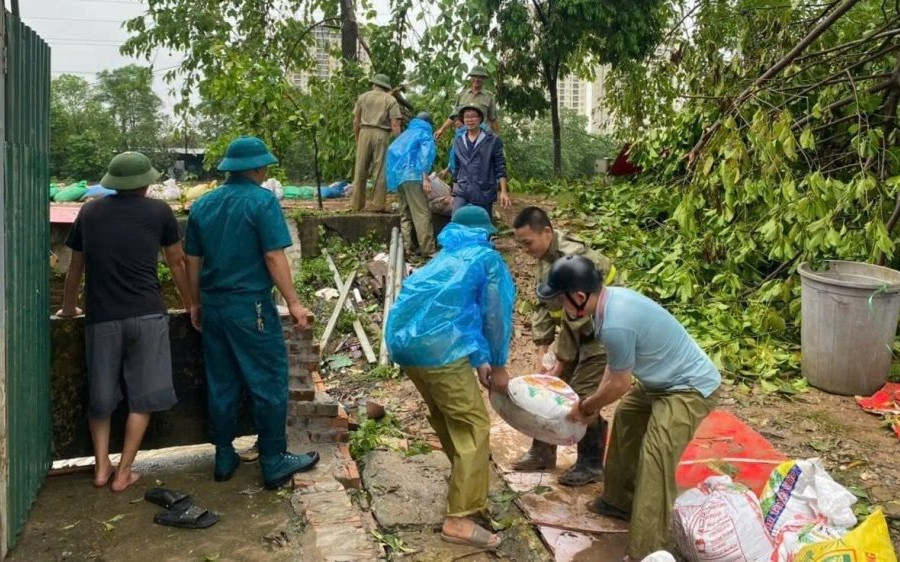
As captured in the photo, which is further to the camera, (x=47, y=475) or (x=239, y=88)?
(x=239, y=88)

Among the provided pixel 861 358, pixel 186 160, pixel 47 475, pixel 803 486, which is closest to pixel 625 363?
pixel 803 486

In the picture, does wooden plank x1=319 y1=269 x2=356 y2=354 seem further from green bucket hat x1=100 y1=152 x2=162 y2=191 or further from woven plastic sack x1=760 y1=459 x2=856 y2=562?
woven plastic sack x1=760 y1=459 x2=856 y2=562

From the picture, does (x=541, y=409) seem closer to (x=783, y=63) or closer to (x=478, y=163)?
(x=783, y=63)

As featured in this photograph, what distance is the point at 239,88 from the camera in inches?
370

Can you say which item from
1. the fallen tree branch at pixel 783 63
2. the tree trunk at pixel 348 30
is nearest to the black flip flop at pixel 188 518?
the fallen tree branch at pixel 783 63

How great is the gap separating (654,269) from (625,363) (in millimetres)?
4291

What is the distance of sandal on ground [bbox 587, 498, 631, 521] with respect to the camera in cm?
382

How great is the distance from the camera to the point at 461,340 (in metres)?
3.49

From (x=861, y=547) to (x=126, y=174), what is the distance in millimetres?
3404

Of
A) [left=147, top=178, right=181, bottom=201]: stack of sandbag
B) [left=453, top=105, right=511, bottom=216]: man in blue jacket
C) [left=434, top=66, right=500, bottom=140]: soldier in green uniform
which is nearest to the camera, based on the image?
[left=453, top=105, right=511, bottom=216]: man in blue jacket

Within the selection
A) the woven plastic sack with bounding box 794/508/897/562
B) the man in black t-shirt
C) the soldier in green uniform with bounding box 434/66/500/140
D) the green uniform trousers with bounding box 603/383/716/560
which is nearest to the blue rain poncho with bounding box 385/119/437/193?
the soldier in green uniform with bounding box 434/66/500/140

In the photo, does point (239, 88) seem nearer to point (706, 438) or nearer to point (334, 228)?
point (334, 228)

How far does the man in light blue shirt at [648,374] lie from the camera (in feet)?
10.3

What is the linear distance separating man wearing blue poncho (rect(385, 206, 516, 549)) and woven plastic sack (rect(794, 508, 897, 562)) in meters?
1.37
